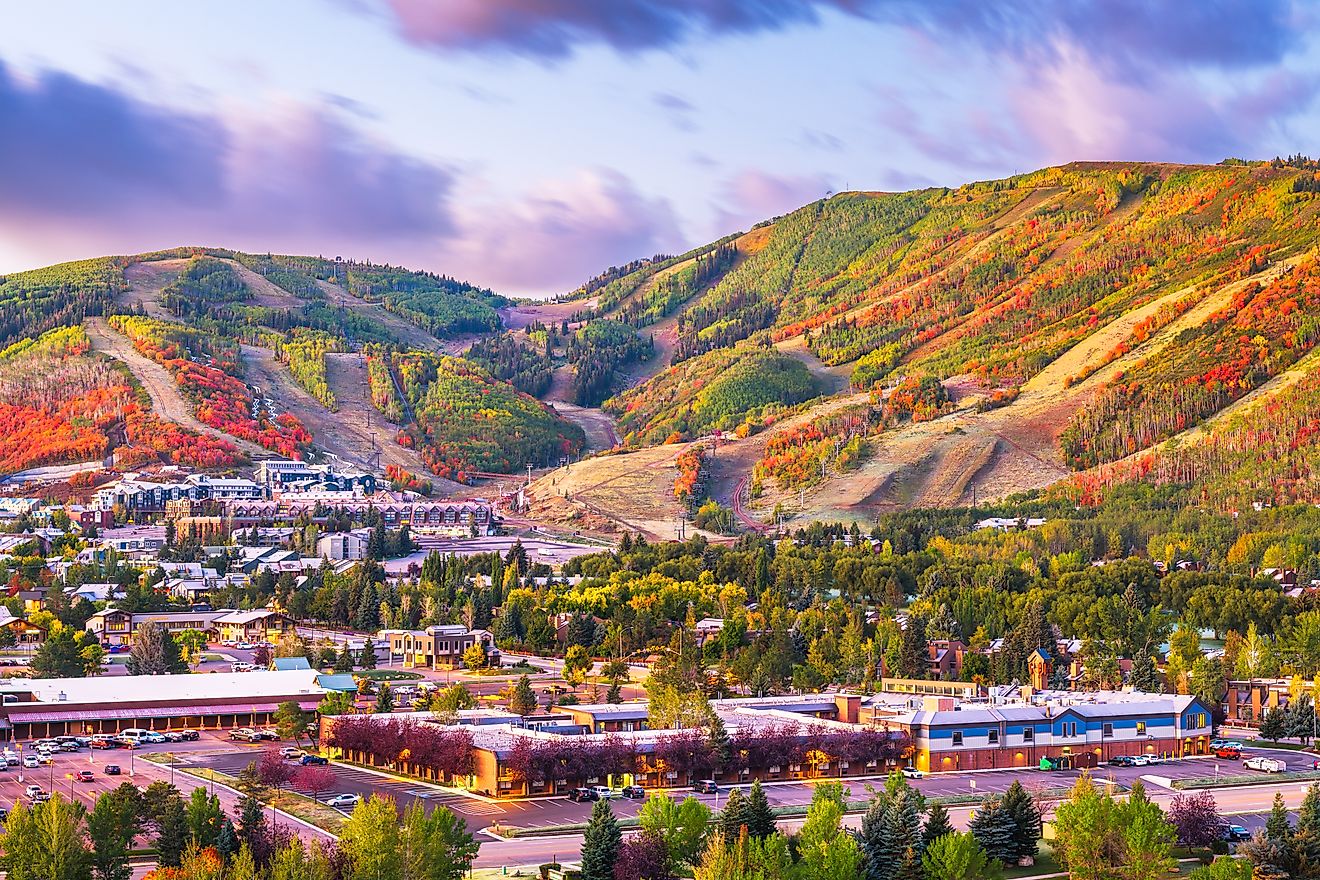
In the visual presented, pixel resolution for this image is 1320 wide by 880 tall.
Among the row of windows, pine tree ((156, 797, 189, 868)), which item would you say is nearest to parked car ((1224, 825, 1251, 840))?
the row of windows

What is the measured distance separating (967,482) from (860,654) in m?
88.9

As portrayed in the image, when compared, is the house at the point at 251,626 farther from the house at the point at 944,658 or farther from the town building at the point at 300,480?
the town building at the point at 300,480

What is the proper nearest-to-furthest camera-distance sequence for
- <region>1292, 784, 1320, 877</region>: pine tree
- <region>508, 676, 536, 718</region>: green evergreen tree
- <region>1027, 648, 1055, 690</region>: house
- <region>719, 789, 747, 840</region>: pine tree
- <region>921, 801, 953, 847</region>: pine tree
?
1. <region>1292, 784, 1320, 877</region>: pine tree
2. <region>921, 801, 953, 847</region>: pine tree
3. <region>719, 789, 747, 840</region>: pine tree
4. <region>508, 676, 536, 718</region>: green evergreen tree
5. <region>1027, 648, 1055, 690</region>: house

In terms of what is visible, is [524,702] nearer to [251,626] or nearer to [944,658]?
[944,658]

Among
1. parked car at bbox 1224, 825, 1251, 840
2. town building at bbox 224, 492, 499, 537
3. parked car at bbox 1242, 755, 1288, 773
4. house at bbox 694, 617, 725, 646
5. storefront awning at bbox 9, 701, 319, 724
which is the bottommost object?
parked car at bbox 1224, 825, 1251, 840

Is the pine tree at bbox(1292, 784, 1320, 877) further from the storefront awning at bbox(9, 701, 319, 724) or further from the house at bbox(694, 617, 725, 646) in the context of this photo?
the house at bbox(694, 617, 725, 646)

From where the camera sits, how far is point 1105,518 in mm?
149750

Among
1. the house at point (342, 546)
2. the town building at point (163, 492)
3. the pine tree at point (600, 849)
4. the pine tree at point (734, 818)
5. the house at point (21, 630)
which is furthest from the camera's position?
the town building at point (163, 492)

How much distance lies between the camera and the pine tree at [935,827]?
51.8 m

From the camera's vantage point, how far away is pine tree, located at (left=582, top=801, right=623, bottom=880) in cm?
4894

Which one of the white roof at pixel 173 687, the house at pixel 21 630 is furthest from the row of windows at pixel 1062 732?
the house at pixel 21 630

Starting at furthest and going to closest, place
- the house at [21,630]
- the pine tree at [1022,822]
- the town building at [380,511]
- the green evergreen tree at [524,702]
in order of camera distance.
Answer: the town building at [380,511] → the house at [21,630] → the green evergreen tree at [524,702] → the pine tree at [1022,822]

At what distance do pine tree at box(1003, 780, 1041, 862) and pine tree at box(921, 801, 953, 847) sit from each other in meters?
1.89

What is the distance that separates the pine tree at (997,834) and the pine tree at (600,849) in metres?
10.2
